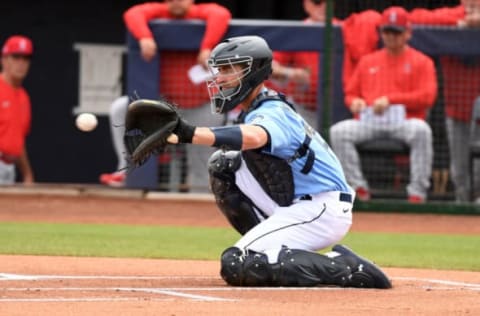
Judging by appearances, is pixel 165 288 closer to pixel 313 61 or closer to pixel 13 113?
pixel 313 61

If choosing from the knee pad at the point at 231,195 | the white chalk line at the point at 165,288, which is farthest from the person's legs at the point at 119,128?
the white chalk line at the point at 165,288

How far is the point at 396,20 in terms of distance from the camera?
11.2 meters

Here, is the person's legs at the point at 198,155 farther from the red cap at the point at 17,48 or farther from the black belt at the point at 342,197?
the black belt at the point at 342,197

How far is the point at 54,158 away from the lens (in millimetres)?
14773

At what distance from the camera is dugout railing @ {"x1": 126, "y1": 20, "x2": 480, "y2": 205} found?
11766 mm

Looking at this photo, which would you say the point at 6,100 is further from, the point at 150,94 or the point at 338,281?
the point at 338,281

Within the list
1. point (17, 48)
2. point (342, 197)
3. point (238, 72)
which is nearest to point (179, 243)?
point (342, 197)

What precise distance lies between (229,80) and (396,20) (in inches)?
213

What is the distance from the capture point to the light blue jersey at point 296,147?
19.2ft

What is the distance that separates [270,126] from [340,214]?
755 millimetres

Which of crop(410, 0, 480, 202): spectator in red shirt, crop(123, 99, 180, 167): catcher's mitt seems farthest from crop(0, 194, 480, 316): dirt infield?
crop(410, 0, 480, 202): spectator in red shirt

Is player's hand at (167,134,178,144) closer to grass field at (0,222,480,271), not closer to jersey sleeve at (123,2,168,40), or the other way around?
grass field at (0,222,480,271)

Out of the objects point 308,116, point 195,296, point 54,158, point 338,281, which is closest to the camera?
point 195,296

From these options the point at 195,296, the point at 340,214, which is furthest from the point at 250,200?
the point at 195,296
